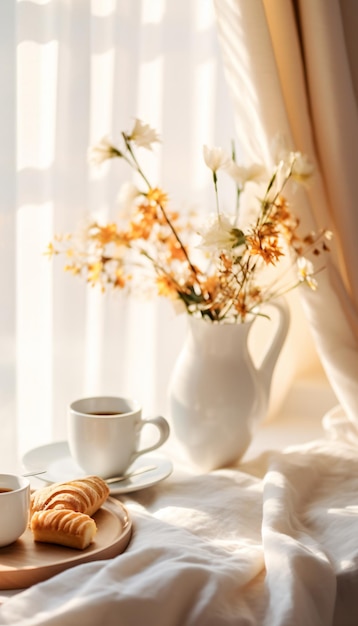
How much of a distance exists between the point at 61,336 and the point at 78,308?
0.05m

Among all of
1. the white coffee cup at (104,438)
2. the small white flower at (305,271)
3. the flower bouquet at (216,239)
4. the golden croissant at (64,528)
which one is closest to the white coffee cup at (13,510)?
the golden croissant at (64,528)

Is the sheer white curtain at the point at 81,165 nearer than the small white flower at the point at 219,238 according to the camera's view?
No

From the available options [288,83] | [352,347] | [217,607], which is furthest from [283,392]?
[217,607]

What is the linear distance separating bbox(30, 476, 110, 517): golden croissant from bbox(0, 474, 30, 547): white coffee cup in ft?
0.16

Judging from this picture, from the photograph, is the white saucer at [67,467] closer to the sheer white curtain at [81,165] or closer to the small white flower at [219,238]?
the sheer white curtain at [81,165]

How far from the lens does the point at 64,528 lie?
1023 mm

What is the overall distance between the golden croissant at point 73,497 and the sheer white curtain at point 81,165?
33 cm

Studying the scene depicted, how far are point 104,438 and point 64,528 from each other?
0.22m

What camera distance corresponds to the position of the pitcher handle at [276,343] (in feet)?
4.69

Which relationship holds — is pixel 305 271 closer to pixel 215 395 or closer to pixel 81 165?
pixel 215 395

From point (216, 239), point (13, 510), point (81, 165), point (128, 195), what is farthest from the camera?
point (81, 165)

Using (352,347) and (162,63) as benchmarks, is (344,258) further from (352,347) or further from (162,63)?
(162,63)

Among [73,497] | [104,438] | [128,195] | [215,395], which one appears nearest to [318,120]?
[128,195]

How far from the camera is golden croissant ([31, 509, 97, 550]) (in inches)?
40.2
